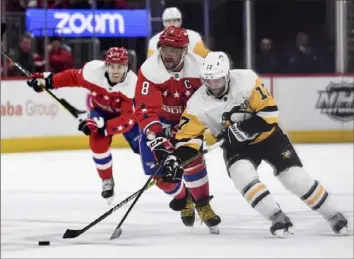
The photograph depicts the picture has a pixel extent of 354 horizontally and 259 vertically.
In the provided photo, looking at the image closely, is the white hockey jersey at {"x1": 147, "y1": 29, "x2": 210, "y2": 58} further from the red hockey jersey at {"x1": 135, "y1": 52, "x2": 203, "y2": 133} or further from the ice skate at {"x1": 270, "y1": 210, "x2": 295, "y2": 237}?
the ice skate at {"x1": 270, "y1": 210, "x2": 295, "y2": 237}

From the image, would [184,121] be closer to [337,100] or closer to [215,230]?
[215,230]

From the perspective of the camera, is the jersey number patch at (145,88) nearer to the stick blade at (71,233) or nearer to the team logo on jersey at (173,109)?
the team logo on jersey at (173,109)

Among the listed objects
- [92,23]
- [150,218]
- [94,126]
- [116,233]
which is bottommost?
[150,218]

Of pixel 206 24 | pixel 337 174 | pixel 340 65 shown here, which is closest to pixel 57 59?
pixel 206 24

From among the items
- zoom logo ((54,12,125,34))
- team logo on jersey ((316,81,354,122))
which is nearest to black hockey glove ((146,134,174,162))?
zoom logo ((54,12,125,34))

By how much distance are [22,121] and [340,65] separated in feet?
3.47

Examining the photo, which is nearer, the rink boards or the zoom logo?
the zoom logo

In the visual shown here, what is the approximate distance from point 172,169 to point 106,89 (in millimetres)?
A: 117

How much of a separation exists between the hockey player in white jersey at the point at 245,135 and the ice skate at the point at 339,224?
3 cm

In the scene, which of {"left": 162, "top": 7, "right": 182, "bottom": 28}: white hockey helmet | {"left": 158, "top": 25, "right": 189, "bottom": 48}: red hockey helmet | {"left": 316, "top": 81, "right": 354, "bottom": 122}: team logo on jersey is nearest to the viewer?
{"left": 158, "top": 25, "right": 189, "bottom": 48}: red hockey helmet

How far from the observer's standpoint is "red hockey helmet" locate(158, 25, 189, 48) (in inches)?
27.7

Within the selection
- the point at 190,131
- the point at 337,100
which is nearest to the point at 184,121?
the point at 190,131

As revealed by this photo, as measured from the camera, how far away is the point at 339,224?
31.0 inches

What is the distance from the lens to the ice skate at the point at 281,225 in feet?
2.39
